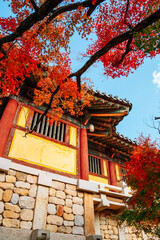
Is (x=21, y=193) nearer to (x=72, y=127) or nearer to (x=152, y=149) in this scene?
(x=72, y=127)

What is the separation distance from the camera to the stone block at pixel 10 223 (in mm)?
4648

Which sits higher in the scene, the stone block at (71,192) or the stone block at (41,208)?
the stone block at (71,192)

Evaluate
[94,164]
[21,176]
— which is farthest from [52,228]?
[94,164]

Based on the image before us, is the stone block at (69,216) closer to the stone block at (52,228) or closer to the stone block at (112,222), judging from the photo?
the stone block at (52,228)

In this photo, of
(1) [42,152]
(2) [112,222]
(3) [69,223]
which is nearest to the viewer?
(3) [69,223]

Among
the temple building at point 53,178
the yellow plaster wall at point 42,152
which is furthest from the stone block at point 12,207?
the yellow plaster wall at point 42,152

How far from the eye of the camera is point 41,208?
5.39 metres

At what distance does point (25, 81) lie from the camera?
8078 millimetres

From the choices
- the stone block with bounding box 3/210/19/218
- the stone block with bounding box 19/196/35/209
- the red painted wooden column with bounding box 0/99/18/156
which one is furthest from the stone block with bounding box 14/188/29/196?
the red painted wooden column with bounding box 0/99/18/156

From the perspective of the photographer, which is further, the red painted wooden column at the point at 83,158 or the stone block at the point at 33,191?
the red painted wooden column at the point at 83,158

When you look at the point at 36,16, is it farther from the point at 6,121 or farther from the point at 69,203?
the point at 69,203

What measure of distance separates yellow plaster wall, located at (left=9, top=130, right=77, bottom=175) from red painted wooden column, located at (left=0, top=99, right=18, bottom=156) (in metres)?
0.37

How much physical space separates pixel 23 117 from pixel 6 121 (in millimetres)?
954

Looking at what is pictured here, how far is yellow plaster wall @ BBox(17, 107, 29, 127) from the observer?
7052 mm
